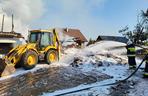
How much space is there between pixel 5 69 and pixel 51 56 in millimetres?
4337

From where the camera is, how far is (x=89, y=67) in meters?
16.3

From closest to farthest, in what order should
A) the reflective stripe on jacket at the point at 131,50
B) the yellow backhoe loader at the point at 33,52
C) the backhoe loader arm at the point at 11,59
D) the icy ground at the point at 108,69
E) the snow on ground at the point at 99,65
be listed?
1. the icy ground at the point at 108,69
2. the snow on ground at the point at 99,65
3. the reflective stripe on jacket at the point at 131,50
4. the backhoe loader arm at the point at 11,59
5. the yellow backhoe loader at the point at 33,52

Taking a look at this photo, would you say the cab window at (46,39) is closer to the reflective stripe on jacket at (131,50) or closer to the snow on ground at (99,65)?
the snow on ground at (99,65)

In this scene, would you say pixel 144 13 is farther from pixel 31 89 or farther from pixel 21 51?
pixel 31 89

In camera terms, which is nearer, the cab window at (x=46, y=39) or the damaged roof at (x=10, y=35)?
the cab window at (x=46, y=39)

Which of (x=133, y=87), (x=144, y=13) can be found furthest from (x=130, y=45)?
(x=144, y=13)

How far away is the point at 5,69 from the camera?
15117 millimetres

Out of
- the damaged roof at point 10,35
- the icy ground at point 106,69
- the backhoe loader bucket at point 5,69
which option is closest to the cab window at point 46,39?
the icy ground at point 106,69

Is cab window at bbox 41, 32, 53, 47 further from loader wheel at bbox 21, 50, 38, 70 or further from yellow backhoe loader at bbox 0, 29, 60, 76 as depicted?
loader wheel at bbox 21, 50, 38, 70

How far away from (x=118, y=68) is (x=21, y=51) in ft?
18.6

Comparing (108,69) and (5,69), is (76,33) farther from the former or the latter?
(5,69)

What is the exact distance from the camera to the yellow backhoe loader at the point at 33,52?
15.6 metres

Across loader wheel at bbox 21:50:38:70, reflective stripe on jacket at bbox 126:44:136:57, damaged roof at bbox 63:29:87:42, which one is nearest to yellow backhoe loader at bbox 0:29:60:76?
loader wheel at bbox 21:50:38:70

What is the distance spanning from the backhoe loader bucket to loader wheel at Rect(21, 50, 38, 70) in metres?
0.94
